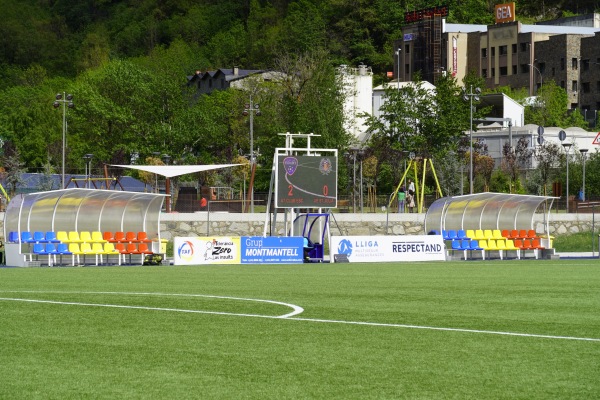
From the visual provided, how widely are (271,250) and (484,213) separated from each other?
12730mm

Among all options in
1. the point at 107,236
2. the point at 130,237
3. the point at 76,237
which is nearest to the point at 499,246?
the point at 130,237

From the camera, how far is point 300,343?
13258 mm

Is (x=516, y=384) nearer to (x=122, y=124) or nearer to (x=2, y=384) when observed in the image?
(x=2, y=384)

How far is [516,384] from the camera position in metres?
10.2

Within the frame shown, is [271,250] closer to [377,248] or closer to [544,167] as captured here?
[377,248]

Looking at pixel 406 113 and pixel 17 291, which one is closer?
pixel 17 291

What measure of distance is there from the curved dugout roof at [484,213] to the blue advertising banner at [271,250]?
9.07 meters

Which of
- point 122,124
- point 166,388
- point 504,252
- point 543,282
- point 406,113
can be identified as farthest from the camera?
point 122,124

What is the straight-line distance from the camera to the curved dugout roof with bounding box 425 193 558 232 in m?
50.8

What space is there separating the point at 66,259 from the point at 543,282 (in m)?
23.4

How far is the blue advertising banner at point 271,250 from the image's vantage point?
42.7 m

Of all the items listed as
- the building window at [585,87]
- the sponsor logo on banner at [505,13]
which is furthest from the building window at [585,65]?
the sponsor logo on banner at [505,13]

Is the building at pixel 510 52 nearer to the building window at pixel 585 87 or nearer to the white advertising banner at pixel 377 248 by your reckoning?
the building window at pixel 585 87

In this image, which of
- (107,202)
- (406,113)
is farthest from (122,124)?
(107,202)
